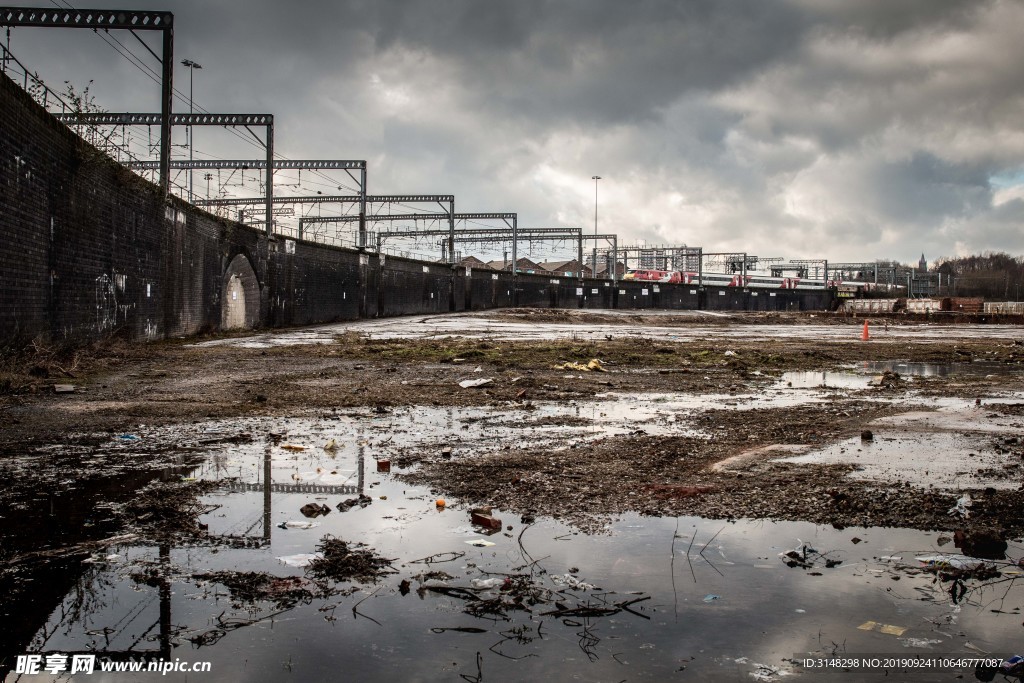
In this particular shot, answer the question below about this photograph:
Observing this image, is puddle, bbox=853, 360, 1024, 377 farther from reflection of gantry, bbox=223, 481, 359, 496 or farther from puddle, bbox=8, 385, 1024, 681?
reflection of gantry, bbox=223, 481, 359, 496

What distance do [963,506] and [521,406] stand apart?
4.78 metres

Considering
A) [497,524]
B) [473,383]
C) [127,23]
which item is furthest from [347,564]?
[127,23]

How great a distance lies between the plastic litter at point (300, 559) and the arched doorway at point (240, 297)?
2479cm

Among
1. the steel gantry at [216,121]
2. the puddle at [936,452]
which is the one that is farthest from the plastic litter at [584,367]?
the steel gantry at [216,121]

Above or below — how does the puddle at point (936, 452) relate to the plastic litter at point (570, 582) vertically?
above

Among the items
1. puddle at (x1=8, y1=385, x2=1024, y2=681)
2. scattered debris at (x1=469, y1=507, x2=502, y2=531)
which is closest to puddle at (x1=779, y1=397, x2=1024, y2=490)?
puddle at (x1=8, y1=385, x2=1024, y2=681)

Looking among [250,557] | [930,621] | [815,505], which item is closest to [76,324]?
[250,557]

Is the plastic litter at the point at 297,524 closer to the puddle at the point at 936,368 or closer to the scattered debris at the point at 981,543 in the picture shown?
the scattered debris at the point at 981,543

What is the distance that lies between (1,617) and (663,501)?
308cm

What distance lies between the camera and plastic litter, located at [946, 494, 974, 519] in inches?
163

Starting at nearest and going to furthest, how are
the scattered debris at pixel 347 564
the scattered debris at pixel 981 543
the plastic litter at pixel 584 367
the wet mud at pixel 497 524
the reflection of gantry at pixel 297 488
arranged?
the wet mud at pixel 497 524, the scattered debris at pixel 347 564, the scattered debris at pixel 981 543, the reflection of gantry at pixel 297 488, the plastic litter at pixel 584 367

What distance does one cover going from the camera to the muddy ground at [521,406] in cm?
435

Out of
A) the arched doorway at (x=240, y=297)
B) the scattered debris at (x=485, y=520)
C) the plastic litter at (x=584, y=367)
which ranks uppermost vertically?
Result: the arched doorway at (x=240, y=297)

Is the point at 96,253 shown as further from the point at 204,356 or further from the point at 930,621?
the point at 930,621
